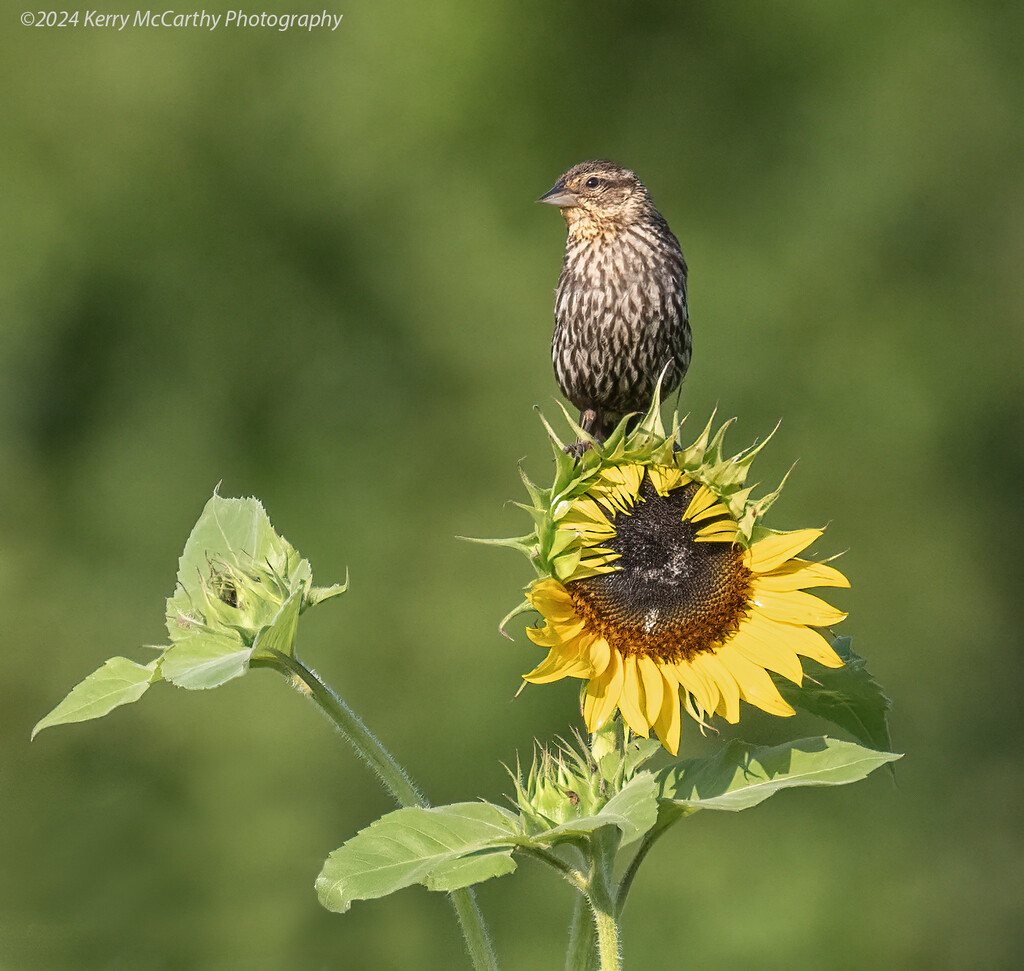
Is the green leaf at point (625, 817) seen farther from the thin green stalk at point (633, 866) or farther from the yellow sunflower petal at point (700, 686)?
the yellow sunflower petal at point (700, 686)

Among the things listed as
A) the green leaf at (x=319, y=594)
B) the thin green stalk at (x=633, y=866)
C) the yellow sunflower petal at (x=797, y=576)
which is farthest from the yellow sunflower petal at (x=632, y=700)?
the green leaf at (x=319, y=594)

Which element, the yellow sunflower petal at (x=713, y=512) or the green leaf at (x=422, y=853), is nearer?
the green leaf at (x=422, y=853)

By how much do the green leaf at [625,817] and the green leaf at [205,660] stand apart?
43 centimetres

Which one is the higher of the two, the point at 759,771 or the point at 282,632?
the point at 282,632

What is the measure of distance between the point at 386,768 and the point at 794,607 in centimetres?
59

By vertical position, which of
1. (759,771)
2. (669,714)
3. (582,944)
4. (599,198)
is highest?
(599,198)

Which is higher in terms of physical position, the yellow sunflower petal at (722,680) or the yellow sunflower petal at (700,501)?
the yellow sunflower petal at (700,501)

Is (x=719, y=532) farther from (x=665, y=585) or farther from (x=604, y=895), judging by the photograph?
(x=604, y=895)

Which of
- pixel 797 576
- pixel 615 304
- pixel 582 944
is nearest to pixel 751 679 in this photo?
pixel 797 576

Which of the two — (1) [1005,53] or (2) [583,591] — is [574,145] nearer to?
(1) [1005,53]

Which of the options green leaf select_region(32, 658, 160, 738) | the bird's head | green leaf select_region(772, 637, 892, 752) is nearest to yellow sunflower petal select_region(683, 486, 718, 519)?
green leaf select_region(772, 637, 892, 752)

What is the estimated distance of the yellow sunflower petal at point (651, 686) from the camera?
1.99m

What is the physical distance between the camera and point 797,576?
2062 mm

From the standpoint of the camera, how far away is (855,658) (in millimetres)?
2156
